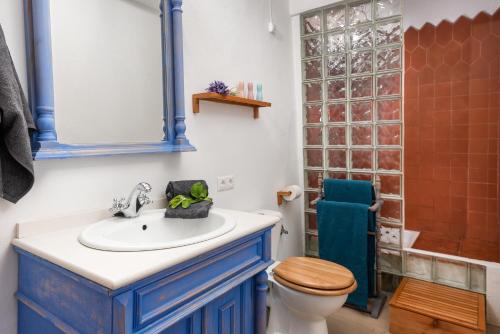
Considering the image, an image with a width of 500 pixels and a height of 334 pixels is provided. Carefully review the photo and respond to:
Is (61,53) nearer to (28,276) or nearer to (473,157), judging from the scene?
(28,276)

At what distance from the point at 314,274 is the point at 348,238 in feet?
1.88

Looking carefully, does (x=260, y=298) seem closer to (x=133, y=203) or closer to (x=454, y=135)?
(x=133, y=203)

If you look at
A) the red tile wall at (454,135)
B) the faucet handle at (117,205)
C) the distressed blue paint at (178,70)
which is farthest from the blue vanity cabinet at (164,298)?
the red tile wall at (454,135)

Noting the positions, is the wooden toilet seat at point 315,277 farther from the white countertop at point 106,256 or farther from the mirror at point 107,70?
the mirror at point 107,70

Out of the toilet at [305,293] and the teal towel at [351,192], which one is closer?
the toilet at [305,293]

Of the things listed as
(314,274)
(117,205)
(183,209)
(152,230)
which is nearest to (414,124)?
(314,274)

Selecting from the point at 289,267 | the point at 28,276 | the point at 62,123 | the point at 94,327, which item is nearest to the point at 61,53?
the point at 62,123

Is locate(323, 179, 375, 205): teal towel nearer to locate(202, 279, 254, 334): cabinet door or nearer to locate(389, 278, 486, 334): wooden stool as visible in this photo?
locate(389, 278, 486, 334): wooden stool

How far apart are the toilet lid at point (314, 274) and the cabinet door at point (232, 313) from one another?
1.30 feet

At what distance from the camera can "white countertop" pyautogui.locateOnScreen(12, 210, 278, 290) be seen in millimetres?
764

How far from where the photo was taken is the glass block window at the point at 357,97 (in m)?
2.16

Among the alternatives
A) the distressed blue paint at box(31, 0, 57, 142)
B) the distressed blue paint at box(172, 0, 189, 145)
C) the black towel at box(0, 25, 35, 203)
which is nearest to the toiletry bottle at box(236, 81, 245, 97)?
the distressed blue paint at box(172, 0, 189, 145)

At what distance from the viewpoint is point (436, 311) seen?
69.9 inches

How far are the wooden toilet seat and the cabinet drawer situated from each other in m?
0.45
